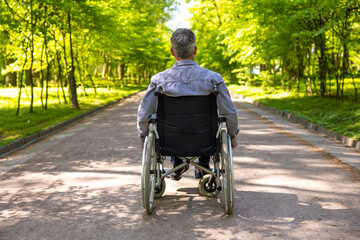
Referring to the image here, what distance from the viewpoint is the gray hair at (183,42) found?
155 inches

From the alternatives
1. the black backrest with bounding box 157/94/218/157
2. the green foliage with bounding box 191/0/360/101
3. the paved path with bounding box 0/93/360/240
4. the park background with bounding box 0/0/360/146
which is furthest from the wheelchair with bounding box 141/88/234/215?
the green foliage with bounding box 191/0/360/101

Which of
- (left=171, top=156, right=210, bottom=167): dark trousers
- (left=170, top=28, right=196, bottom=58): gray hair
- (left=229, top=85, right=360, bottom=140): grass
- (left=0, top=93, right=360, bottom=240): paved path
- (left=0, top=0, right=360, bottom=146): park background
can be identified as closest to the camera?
(left=0, top=93, right=360, bottom=240): paved path

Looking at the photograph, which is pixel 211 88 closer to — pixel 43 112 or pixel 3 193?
pixel 3 193

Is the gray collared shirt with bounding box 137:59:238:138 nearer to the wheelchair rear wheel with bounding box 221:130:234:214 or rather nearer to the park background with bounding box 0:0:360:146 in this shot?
the wheelchair rear wheel with bounding box 221:130:234:214

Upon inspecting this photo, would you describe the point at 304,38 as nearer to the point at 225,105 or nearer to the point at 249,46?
the point at 249,46

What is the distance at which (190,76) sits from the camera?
386 cm

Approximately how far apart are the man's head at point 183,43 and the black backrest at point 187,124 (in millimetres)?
466

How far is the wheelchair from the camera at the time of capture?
3.80 meters

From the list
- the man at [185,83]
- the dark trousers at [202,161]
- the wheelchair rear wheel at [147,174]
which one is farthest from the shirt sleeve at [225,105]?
the wheelchair rear wheel at [147,174]

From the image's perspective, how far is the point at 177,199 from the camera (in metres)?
4.40

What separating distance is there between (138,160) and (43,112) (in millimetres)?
9200

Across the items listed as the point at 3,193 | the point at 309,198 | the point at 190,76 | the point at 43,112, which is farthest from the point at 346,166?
the point at 43,112

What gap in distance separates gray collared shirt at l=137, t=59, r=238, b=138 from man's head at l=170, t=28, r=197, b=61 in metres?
0.07

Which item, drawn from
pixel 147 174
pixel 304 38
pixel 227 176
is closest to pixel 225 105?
pixel 227 176
